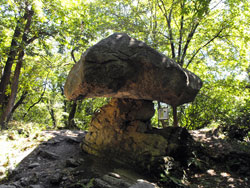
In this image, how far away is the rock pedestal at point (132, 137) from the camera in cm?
515

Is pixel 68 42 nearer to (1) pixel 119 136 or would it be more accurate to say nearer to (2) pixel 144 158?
(1) pixel 119 136

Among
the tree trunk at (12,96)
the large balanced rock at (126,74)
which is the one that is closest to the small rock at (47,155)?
the large balanced rock at (126,74)

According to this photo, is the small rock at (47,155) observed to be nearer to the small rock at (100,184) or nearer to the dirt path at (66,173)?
the dirt path at (66,173)

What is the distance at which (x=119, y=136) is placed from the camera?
18.1 ft

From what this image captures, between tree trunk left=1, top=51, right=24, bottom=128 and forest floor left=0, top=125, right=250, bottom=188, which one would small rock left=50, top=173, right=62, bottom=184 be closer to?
forest floor left=0, top=125, right=250, bottom=188

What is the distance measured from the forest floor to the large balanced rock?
1.99m

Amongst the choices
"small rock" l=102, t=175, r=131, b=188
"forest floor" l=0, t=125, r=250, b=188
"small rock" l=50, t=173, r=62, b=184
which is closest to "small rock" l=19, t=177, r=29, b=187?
"forest floor" l=0, t=125, r=250, b=188

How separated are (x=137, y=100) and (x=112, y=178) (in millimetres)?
2624

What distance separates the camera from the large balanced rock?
169 inches

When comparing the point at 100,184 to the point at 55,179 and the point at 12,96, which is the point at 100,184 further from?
the point at 12,96

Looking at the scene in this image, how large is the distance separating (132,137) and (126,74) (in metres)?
2.08

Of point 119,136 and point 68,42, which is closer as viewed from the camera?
point 119,136

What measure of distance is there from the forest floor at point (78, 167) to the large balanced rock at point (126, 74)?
199 cm

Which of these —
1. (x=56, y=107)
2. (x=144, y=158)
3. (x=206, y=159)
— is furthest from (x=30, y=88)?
(x=206, y=159)
